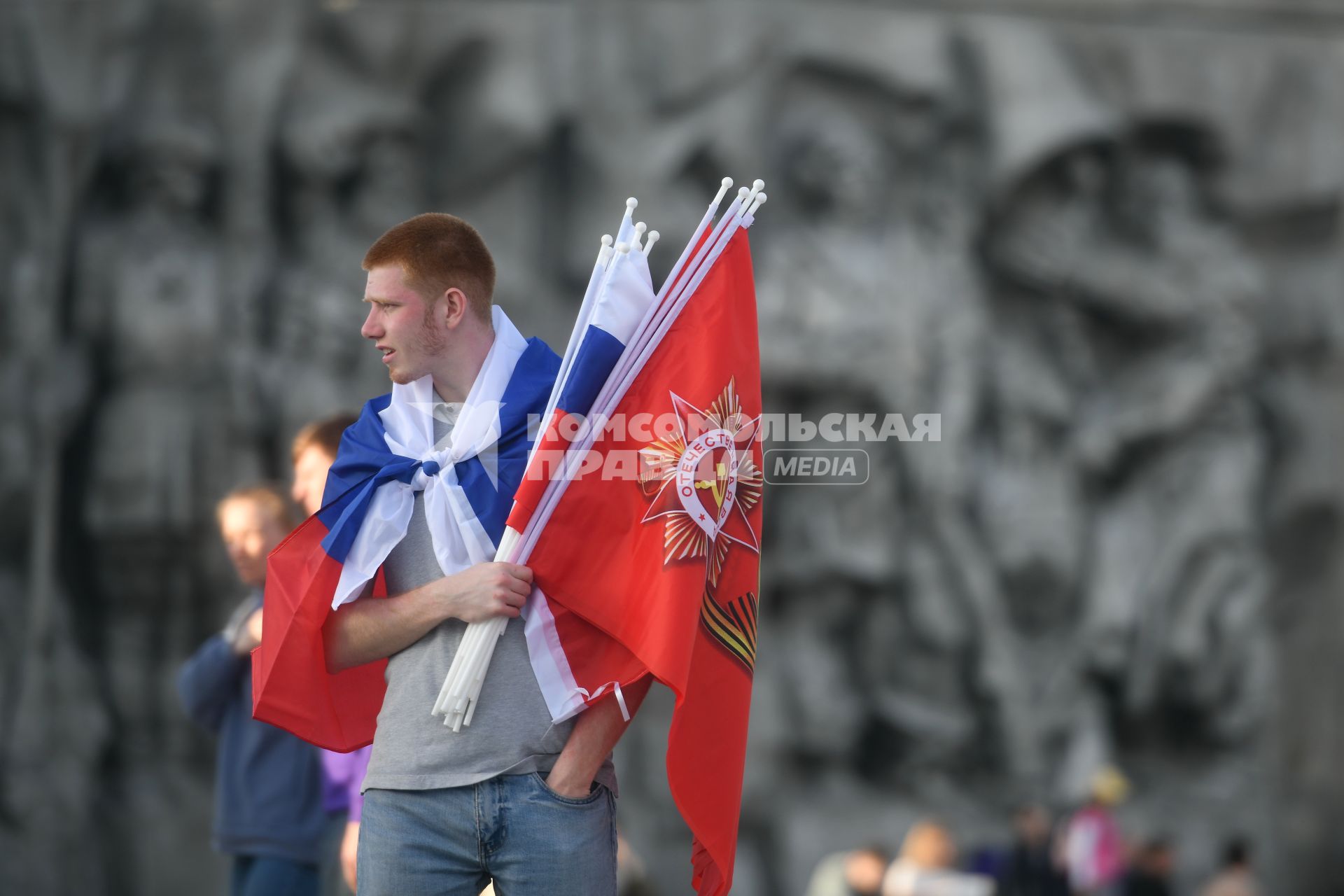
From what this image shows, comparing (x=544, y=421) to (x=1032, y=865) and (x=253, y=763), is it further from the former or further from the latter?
(x=1032, y=865)

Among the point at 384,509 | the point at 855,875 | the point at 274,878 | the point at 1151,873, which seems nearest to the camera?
the point at 384,509

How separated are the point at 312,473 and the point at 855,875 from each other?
12.8ft

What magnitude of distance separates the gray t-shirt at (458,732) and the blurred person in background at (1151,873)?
592 centimetres

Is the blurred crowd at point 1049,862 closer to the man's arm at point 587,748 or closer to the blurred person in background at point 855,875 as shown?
the blurred person in background at point 855,875

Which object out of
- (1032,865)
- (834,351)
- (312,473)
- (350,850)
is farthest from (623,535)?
(834,351)

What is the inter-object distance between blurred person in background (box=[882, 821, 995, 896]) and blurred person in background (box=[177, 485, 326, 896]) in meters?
3.31

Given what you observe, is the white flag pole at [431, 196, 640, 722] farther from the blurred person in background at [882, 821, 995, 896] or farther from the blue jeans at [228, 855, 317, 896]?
the blurred person in background at [882, 821, 995, 896]

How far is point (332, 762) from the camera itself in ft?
10.7

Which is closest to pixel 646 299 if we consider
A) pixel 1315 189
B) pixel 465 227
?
pixel 465 227

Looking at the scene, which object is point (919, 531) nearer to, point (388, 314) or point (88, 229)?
point (88, 229)

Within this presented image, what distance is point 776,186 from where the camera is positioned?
28.2ft

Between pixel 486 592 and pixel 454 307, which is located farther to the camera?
pixel 454 307

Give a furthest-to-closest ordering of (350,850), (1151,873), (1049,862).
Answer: (1151,873), (1049,862), (350,850)

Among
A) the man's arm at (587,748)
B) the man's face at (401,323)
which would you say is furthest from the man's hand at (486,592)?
the man's face at (401,323)
